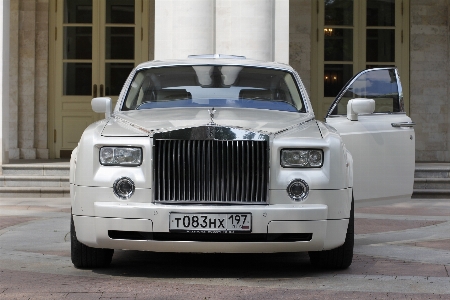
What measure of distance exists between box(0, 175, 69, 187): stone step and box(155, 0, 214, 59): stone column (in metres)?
2.53

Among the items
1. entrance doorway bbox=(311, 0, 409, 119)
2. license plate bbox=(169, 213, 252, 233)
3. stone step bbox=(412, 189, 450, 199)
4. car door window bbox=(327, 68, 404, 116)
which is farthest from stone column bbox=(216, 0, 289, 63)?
license plate bbox=(169, 213, 252, 233)

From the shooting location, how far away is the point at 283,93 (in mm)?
7434

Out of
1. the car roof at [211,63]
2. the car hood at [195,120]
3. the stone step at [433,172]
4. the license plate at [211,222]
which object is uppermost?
the car roof at [211,63]

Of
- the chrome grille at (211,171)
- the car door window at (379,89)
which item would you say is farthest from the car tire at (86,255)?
the car door window at (379,89)

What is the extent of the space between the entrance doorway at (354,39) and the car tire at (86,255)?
12.0m

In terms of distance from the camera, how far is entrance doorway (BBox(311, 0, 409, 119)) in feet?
59.4

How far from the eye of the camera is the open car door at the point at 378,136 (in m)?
7.72

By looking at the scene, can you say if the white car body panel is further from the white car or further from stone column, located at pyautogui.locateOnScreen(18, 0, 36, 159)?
stone column, located at pyautogui.locateOnScreen(18, 0, 36, 159)

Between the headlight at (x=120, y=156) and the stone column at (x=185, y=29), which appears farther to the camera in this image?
the stone column at (x=185, y=29)

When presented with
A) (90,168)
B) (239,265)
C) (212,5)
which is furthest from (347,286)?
(212,5)

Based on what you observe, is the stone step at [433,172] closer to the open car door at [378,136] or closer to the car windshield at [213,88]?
the open car door at [378,136]

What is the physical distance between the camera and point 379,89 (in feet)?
27.0

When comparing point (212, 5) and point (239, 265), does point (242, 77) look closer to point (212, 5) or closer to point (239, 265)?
point (239, 265)

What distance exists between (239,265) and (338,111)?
1.89 meters
